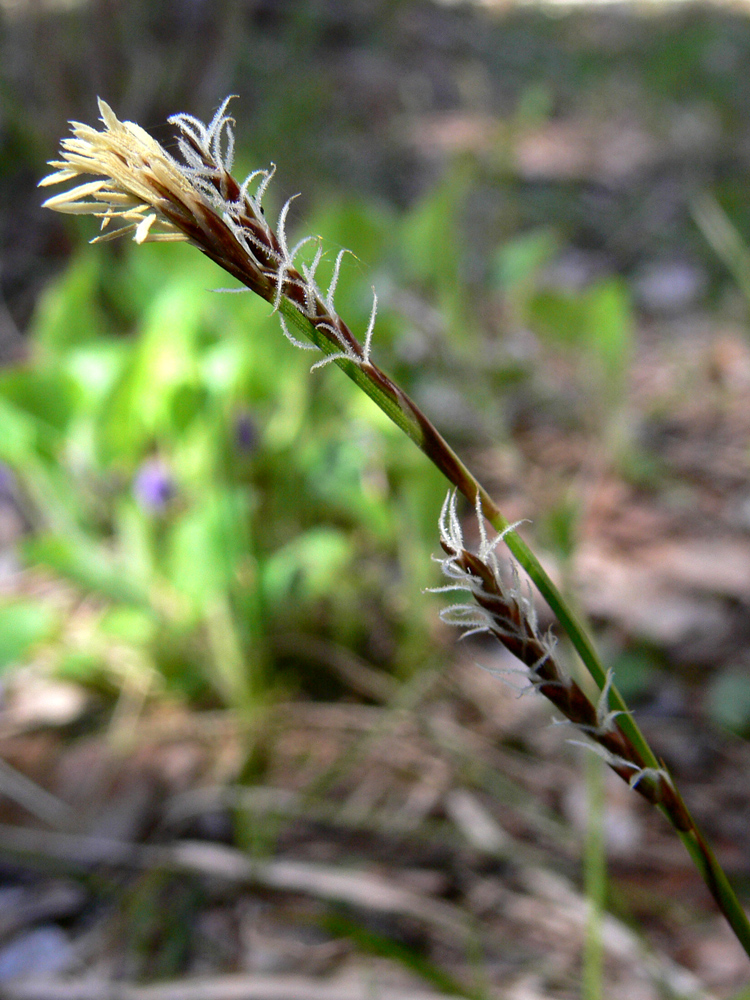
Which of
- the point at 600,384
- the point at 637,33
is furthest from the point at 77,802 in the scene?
the point at 637,33

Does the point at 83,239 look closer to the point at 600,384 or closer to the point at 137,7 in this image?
the point at 600,384

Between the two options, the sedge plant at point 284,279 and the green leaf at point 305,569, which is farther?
the green leaf at point 305,569

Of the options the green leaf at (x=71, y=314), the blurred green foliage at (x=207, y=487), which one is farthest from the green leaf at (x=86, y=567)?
the green leaf at (x=71, y=314)

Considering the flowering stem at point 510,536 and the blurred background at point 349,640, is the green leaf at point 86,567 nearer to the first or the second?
the blurred background at point 349,640

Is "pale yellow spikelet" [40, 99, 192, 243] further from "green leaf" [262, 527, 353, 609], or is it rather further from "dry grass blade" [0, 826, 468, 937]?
"green leaf" [262, 527, 353, 609]

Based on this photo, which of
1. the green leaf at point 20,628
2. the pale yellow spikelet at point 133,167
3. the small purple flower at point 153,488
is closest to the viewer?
the pale yellow spikelet at point 133,167

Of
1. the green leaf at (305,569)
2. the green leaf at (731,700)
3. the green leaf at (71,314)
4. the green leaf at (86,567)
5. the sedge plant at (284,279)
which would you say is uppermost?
the green leaf at (71,314)

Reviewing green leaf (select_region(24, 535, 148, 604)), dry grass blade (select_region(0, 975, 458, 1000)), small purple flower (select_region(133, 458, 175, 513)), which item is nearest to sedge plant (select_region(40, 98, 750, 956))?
dry grass blade (select_region(0, 975, 458, 1000))
